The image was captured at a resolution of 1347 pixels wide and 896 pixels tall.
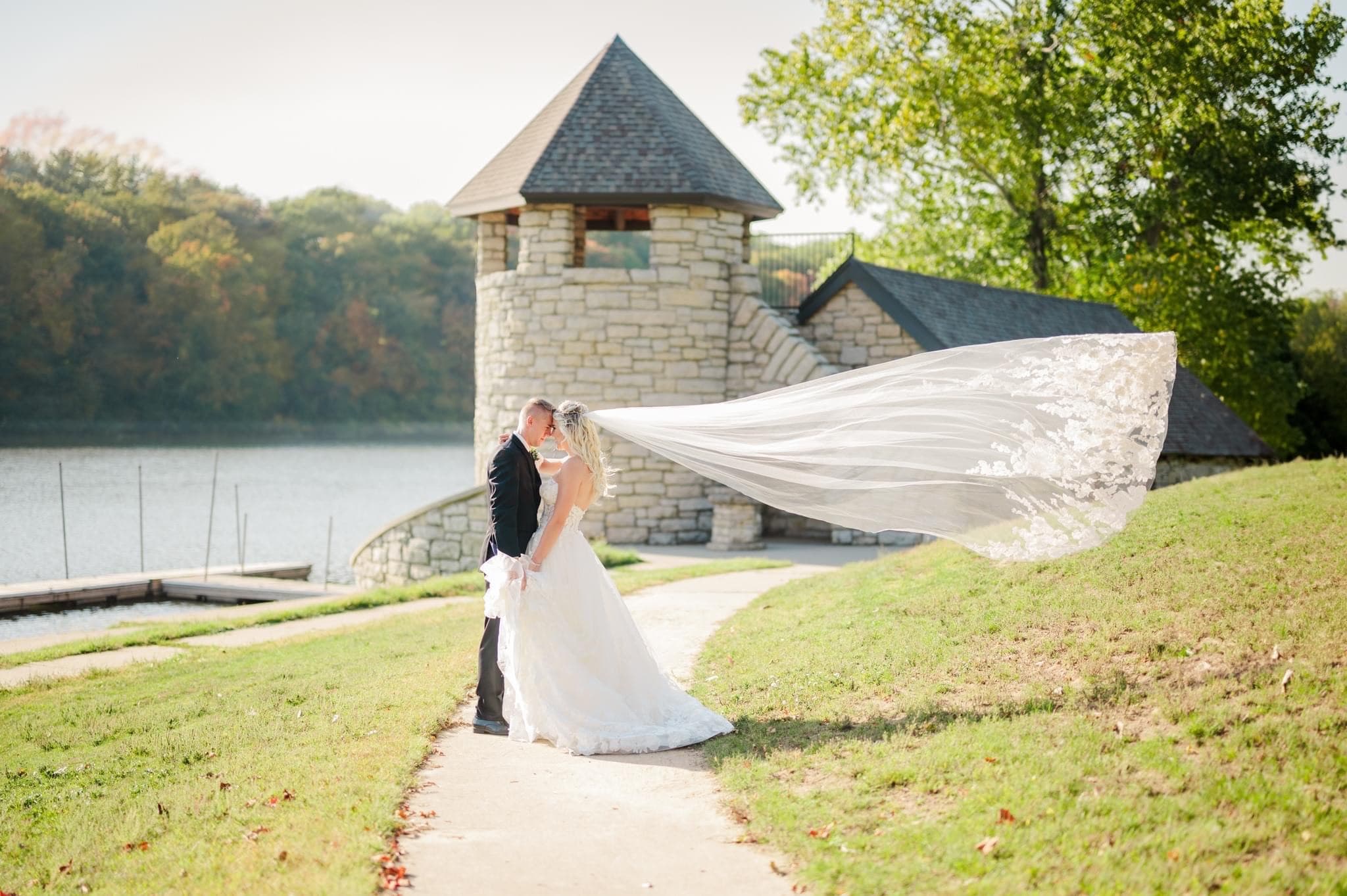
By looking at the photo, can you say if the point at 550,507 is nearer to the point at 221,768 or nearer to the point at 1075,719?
the point at 221,768

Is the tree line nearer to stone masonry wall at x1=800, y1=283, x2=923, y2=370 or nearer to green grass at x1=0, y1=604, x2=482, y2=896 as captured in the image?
stone masonry wall at x1=800, y1=283, x2=923, y2=370

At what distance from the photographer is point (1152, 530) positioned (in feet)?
33.0

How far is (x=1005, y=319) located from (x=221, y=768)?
17.8 metres

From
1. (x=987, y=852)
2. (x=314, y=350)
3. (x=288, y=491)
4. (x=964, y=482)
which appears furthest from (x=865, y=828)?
(x=314, y=350)

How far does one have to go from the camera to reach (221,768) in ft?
23.0

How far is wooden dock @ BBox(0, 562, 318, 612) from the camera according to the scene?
18438 millimetres

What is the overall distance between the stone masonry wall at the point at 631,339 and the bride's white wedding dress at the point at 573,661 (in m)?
12.0

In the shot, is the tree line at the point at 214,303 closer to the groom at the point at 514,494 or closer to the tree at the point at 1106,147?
the tree at the point at 1106,147

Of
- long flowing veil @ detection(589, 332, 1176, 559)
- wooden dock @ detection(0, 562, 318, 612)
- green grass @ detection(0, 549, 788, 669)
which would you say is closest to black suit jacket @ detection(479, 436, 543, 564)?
long flowing veil @ detection(589, 332, 1176, 559)

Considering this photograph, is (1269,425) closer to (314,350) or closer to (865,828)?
(865,828)

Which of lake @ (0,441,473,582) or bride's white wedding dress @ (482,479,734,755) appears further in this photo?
lake @ (0,441,473,582)

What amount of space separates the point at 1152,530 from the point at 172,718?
315 inches

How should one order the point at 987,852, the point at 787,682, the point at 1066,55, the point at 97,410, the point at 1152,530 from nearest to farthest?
the point at 987,852
the point at 787,682
the point at 1152,530
the point at 1066,55
the point at 97,410

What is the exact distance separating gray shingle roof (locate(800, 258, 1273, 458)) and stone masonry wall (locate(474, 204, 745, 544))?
2.31 metres
